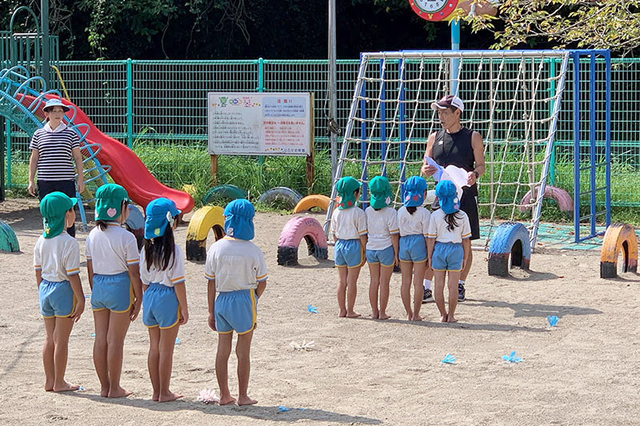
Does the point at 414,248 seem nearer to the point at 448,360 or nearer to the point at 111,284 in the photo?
the point at 448,360

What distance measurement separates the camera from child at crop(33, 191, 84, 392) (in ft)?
19.8

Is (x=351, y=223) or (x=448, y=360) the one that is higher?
(x=351, y=223)

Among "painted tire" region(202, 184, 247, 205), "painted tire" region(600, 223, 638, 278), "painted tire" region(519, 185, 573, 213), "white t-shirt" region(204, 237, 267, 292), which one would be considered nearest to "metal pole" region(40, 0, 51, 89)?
"painted tire" region(202, 184, 247, 205)

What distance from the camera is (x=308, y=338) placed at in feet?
24.7

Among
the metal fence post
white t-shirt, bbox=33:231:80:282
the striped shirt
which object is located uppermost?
the metal fence post

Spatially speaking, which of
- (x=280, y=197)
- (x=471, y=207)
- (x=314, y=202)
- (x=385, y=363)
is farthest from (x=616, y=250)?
(x=280, y=197)

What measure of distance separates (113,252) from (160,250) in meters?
0.34

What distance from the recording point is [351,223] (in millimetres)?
8172

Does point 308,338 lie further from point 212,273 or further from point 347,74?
point 347,74

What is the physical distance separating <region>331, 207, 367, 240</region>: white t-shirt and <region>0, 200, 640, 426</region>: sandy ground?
0.68 metres

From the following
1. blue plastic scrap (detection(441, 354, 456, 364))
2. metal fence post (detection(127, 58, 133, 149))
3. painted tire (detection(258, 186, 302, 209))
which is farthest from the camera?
metal fence post (detection(127, 58, 133, 149))

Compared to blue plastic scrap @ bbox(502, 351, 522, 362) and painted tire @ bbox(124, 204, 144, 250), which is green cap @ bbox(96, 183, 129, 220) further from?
painted tire @ bbox(124, 204, 144, 250)

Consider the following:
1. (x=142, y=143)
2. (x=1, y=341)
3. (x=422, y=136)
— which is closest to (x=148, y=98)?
(x=142, y=143)

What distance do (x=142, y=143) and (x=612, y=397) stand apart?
12.0 m
